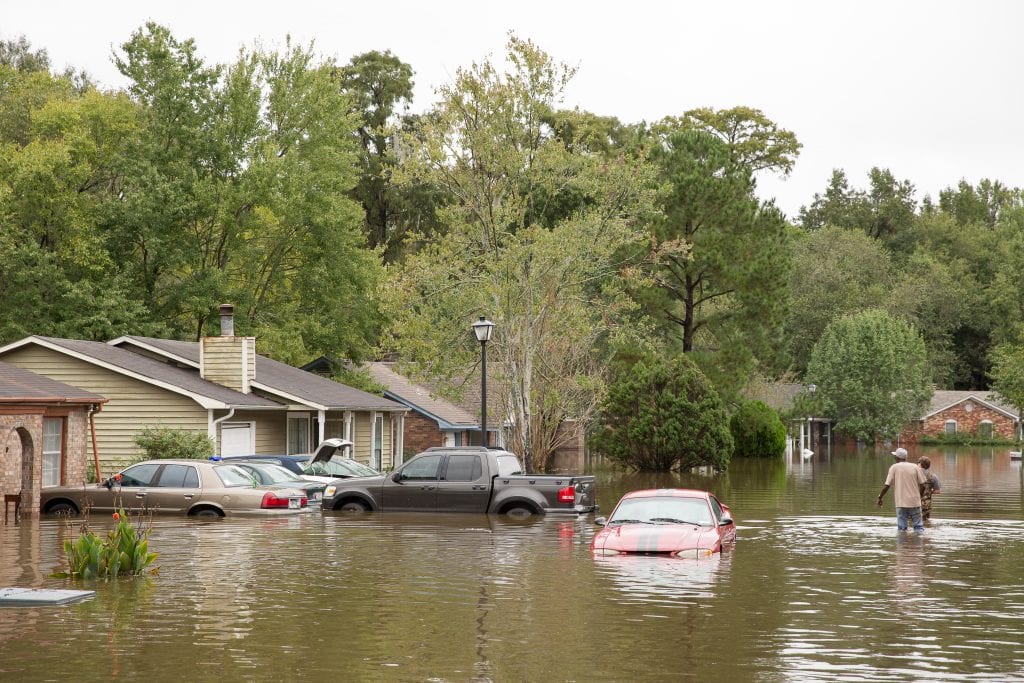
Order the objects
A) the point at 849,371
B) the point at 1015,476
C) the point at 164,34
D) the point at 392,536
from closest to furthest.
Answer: the point at 392,536
the point at 164,34
the point at 1015,476
the point at 849,371

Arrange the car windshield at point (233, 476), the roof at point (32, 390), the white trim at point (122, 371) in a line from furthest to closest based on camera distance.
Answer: the white trim at point (122, 371) < the car windshield at point (233, 476) < the roof at point (32, 390)

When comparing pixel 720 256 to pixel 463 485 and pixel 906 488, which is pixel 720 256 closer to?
pixel 463 485

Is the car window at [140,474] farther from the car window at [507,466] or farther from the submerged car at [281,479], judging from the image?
the car window at [507,466]

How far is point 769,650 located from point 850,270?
10518 cm

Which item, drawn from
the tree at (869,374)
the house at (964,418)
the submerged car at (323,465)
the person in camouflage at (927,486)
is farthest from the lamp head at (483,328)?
the house at (964,418)

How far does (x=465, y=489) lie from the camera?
27.9 metres

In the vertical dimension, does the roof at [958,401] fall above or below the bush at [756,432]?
above

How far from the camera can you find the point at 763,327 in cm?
6619

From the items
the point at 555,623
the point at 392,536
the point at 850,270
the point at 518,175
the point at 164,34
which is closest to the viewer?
the point at 555,623

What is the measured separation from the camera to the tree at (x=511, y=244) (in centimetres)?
4531

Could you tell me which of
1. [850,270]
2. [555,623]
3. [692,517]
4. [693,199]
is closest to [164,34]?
[693,199]

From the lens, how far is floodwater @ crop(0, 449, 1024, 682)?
11.9m

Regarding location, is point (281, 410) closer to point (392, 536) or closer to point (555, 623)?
point (392, 536)

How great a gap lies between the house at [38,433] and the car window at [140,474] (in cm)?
184
